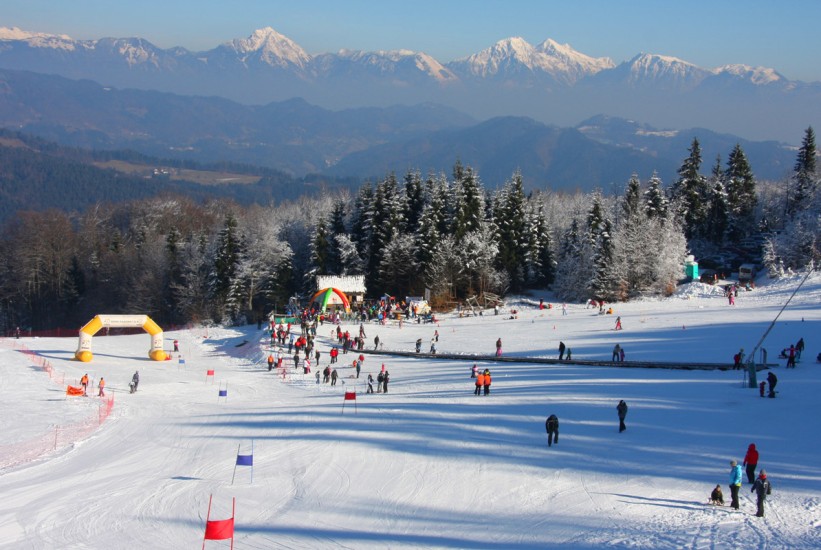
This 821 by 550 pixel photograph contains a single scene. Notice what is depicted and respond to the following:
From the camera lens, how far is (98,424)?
29156mm

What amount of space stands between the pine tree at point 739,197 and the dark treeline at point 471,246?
128 mm

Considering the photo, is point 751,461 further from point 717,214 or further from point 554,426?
point 717,214

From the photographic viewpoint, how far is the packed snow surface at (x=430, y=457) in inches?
656

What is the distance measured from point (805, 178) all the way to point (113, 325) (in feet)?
208

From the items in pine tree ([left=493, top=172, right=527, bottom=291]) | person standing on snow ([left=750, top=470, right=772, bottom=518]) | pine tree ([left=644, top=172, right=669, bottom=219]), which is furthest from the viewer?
pine tree ([left=644, top=172, right=669, bottom=219])

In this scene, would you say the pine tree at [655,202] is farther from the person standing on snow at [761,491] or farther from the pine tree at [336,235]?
the person standing on snow at [761,491]

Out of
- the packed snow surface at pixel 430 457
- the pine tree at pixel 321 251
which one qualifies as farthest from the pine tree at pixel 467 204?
the packed snow surface at pixel 430 457

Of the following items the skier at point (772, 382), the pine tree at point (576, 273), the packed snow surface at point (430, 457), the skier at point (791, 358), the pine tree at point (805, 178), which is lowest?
the packed snow surface at point (430, 457)

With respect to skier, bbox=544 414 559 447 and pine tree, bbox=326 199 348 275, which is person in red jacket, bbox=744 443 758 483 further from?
pine tree, bbox=326 199 348 275

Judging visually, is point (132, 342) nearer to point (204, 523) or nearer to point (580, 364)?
point (580, 364)

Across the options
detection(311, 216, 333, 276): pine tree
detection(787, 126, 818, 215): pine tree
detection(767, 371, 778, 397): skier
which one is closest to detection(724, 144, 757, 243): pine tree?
detection(787, 126, 818, 215): pine tree

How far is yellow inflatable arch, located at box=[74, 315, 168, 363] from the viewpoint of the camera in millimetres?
44750

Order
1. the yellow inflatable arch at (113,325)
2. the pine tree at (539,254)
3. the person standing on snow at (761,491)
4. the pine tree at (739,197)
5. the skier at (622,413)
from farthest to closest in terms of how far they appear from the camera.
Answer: the pine tree at (739,197) < the pine tree at (539,254) < the yellow inflatable arch at (113,325) < the skier at (622,413) < the person standing on snow at (761,491)

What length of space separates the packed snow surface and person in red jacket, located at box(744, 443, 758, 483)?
643 mm
